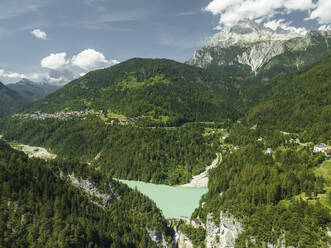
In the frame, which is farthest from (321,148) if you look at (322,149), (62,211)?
(62,211)

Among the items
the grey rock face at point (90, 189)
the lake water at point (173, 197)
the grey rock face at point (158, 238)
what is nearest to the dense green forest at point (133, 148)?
the lake water at point (173, 197)

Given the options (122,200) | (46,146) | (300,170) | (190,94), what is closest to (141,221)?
(122,200)

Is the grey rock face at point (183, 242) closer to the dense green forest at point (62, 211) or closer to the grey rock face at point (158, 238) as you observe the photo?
the dense green forest at point (62, 211)

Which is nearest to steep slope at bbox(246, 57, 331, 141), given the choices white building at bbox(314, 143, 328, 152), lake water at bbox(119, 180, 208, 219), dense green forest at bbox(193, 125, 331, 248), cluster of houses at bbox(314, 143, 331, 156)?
white building at bbox(314, 143, 328, 152)

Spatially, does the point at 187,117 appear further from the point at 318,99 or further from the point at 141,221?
the point at 141,221

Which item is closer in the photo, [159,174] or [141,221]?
[141,221]

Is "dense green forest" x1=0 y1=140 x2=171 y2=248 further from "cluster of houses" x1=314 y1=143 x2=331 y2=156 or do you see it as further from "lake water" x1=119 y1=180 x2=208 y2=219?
"cluster of houses" x1=314 y1=143 x2=331 y2=156

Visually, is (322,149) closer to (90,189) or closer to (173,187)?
(173,187)

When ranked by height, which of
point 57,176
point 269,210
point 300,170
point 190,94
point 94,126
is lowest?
point 269,210
